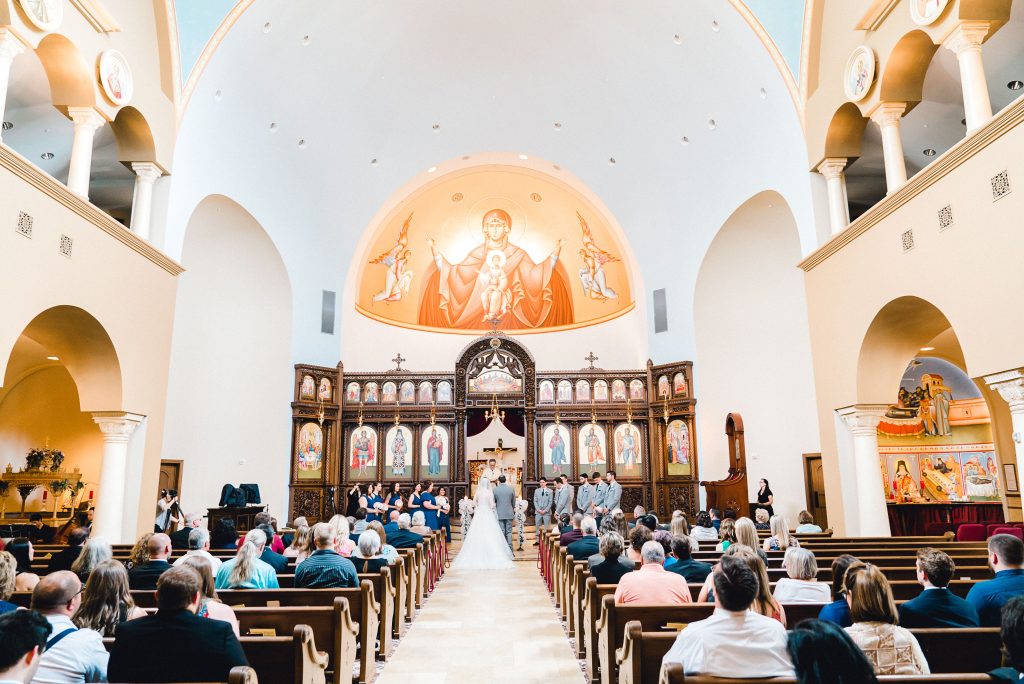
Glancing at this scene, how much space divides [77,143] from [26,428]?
34.3ft

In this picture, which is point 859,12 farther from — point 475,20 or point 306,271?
point 306,271

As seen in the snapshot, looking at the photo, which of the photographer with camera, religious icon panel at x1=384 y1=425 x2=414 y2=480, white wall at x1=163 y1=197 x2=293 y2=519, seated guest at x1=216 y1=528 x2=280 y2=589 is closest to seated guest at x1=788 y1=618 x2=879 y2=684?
seated guest at x1=216 y1=528 x2=280 y2=589

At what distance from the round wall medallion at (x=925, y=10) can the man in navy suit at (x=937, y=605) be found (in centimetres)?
875

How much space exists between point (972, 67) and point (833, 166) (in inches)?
142

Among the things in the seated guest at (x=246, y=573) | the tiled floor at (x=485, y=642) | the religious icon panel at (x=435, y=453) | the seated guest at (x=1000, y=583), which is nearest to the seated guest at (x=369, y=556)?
the tiled floor at (x=485, y=642)

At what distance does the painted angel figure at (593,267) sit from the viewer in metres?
22.2

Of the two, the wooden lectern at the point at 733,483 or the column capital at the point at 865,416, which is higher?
the column capital at the point at 865,416

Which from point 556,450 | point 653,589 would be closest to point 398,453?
point 556,450

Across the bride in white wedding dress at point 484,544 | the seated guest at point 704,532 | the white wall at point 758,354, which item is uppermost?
the white wall at point 758,354

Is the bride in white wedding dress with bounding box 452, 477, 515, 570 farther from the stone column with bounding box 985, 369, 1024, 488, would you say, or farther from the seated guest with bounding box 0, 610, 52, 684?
the seated guest with bounding box 0, 610, 52, 684

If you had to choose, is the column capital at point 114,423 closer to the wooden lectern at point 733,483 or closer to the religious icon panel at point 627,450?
the wooden lectern at point 733,483

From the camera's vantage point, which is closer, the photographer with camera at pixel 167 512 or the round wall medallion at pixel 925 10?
the round wall medallion at pixel 925 10

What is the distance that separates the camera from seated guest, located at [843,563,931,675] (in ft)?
11.1

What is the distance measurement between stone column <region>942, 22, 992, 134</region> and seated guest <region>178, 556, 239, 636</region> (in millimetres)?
10309
